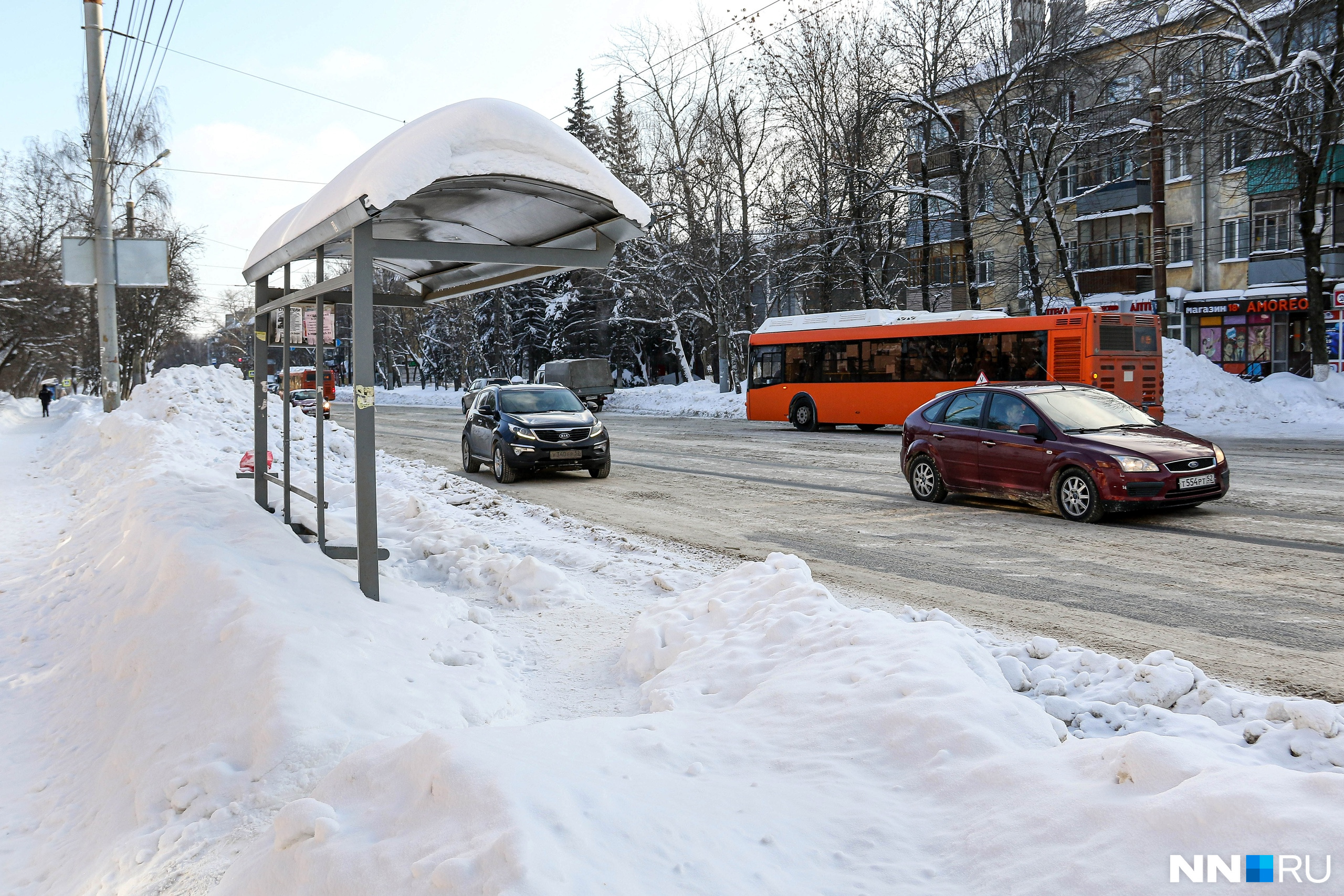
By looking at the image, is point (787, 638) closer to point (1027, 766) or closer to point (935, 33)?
point (1027, 766)

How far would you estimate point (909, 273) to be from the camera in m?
40.2

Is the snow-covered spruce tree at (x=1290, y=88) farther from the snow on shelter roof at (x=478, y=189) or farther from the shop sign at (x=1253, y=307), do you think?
the snow on shelter roof at (x=478, y=189)

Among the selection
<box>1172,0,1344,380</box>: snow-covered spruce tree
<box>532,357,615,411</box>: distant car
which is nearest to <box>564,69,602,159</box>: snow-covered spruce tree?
<box>532,357,615,411</box>: distant car

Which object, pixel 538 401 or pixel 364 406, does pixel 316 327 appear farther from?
pixel 538 401

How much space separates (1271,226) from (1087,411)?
106 feet

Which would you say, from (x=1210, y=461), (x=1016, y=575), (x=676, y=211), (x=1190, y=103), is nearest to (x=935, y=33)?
(x=1190, y=103)

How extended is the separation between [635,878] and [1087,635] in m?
4.27

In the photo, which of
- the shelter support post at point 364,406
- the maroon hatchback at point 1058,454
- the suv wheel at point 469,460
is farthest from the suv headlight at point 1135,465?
the suv wheel at point 469,460

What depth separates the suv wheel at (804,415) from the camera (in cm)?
2720

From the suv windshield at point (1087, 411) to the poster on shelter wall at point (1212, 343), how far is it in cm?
3139

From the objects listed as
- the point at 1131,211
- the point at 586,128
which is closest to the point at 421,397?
the point at 586,128

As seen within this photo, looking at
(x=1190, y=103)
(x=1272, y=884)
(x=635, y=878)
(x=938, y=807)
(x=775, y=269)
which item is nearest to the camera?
(x=1272, y=884)

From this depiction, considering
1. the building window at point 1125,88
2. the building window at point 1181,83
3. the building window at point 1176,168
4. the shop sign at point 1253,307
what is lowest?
the shop sign at point 1253,307

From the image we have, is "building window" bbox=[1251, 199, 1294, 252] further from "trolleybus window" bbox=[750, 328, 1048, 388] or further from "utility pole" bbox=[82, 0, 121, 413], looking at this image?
"utility pole" bbox=[82, 0, 121, 413]
